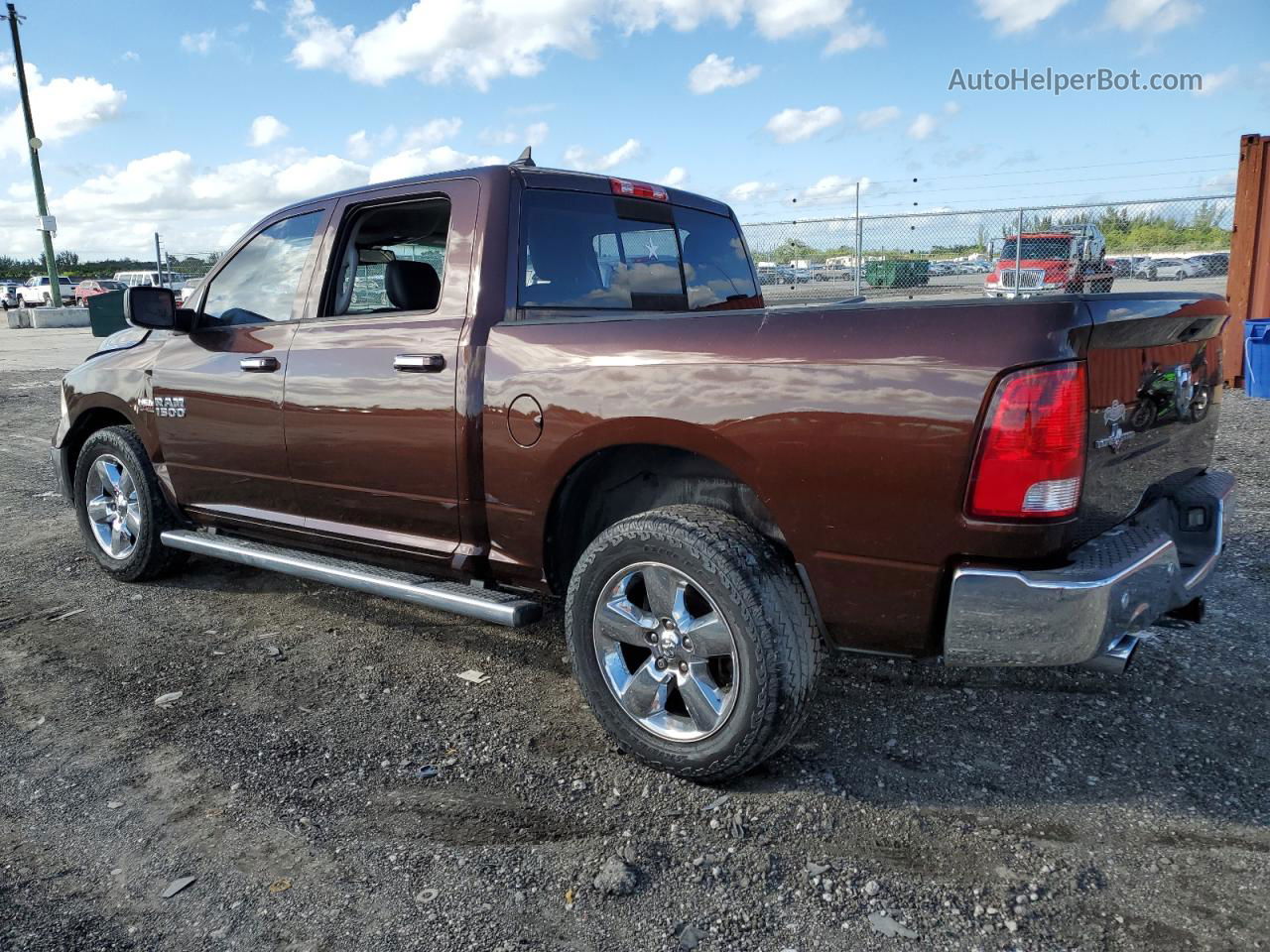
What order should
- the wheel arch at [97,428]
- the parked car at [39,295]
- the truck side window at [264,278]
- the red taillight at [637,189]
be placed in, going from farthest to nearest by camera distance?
1. the parked car at [39,295]
2. the wheel arch at [97,428]
3. the truck side window at [264,278]
4. the red taillight at [637,189]

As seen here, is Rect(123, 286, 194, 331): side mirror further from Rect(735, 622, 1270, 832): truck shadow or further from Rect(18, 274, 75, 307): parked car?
Rect(18, 274, 75, 307): parked car

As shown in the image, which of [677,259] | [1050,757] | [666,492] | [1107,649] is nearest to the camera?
[1107,649]

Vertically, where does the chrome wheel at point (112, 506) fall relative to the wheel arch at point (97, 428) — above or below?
below

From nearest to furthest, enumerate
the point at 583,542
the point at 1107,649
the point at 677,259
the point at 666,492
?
the point at 1107,649, the point at 666,492, the point at 583,542, the point at 677,259

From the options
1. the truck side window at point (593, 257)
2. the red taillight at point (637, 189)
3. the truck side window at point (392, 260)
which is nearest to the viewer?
the truck side window at point (593, 257)

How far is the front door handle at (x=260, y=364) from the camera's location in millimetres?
3900

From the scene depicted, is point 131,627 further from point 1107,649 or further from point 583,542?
point 1107,649

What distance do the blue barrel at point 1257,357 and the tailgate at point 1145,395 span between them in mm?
7690

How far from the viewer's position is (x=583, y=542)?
3414 millimetres

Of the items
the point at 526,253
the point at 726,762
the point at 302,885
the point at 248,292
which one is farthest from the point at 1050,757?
the point at 248,292

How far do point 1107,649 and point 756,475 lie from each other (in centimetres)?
99

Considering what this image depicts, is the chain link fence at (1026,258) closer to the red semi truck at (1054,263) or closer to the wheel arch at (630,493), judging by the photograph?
the red semi truck at (1054,263)

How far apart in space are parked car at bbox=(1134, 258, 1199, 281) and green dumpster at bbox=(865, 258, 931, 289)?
10.9 ft

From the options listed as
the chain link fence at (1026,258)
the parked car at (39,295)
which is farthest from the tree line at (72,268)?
the chain link fence at (1026,258)
